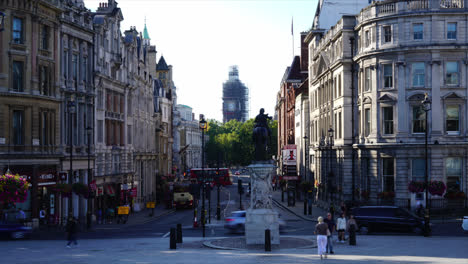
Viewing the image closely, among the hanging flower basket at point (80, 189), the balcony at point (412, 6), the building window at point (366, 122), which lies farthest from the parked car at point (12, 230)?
the balcony at point (412, 6)

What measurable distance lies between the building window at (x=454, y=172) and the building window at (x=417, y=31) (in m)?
9.98

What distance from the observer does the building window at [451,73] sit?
2025 inches

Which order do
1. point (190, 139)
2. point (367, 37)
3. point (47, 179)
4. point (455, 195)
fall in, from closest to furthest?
point (47, 179)
point (455, 195)
point (367, 37)
point (190, 139)

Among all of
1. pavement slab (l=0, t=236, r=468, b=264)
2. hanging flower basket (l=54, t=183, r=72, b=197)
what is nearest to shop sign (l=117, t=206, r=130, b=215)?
hanging flower basket (l=54, t=183, r=72, b=197)

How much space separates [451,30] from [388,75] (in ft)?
19.5

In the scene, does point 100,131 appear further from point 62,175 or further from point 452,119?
point 452,119

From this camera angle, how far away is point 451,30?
5147 cm

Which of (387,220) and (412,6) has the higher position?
(412,6)

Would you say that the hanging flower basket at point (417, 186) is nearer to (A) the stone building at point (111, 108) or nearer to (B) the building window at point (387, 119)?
(B) the building window at point (387, 119)

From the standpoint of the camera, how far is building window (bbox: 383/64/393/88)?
52.9 metres

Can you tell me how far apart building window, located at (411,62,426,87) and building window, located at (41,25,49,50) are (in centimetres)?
2834

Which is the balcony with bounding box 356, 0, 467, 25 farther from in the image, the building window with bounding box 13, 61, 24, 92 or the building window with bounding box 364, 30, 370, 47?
the building window with bounding box 13, 61, 24, 92

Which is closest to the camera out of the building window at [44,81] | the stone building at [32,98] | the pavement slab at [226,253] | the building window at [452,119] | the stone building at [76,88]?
the pavement slab at [226,253]

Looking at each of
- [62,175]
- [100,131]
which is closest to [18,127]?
[62,175]
